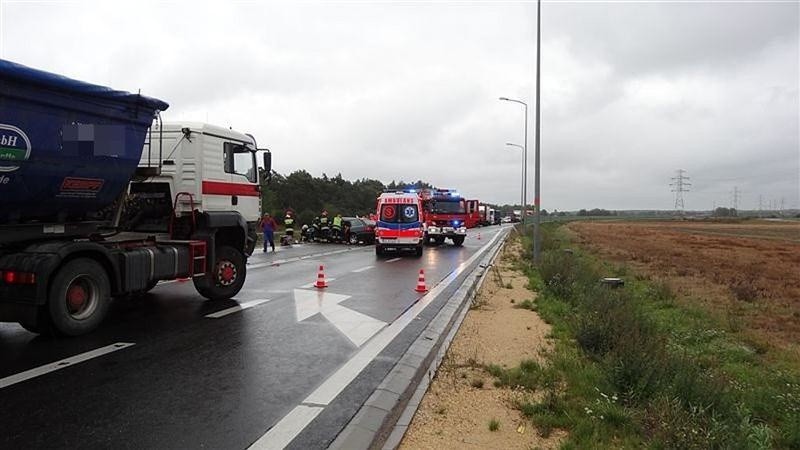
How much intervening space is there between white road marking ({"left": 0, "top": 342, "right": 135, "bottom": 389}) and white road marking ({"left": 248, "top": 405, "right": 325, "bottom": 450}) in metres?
2.83

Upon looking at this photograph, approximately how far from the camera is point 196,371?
608cm

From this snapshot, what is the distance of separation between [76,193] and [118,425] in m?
4.24

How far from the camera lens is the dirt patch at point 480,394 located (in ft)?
14.7

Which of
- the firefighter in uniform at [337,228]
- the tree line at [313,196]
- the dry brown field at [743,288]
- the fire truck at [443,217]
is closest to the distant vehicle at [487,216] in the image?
the tree line at [313,196]

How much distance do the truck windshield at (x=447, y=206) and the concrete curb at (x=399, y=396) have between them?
80.0ft

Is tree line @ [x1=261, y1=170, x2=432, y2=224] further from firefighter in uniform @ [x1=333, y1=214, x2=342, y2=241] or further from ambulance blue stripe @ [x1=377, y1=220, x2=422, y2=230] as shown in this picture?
ambulance blue stripe @ [x1=377, y1=220, x2=422, y2=230]

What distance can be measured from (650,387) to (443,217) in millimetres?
26952

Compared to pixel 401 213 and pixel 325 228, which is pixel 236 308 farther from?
pixel 325 228

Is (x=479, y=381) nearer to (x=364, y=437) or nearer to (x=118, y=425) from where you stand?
(x=364, y=437)

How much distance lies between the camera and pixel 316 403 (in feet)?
17.0

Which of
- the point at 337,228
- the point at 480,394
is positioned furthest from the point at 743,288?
the point at 337,228

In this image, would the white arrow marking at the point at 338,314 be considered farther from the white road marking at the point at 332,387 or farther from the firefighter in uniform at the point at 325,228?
the firefighter in uniform at the point at 325,228

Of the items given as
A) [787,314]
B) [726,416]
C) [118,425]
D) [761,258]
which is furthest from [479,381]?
[761,258]

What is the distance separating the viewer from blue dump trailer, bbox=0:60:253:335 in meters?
6.80
